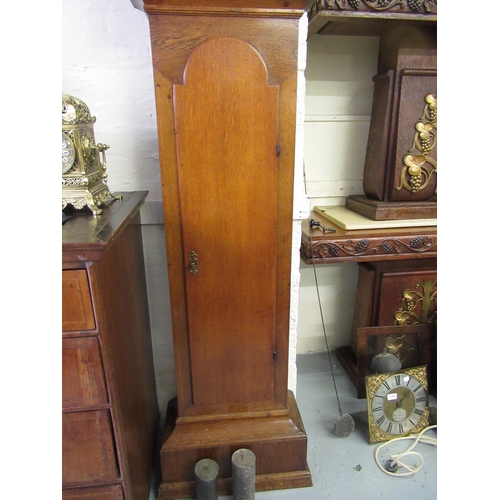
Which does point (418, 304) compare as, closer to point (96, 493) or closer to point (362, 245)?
point (362, 245)

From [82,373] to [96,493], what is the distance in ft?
1.32

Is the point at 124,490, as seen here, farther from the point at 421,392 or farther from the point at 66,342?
the point at 421,392

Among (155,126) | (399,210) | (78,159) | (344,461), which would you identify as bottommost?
(344,461)

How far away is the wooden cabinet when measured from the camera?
2.90ft

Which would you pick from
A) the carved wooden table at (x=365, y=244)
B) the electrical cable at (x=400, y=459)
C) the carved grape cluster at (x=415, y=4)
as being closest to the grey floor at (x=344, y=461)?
the electrical cable at (x=400, y=459)

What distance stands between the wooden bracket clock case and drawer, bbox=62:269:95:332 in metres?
0.32

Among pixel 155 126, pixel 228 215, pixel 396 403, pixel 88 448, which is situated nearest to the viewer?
pixel 88 448

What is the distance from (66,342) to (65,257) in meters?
0.22

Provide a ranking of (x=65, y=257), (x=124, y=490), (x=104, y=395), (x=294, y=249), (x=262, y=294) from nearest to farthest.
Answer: (x=65, y=257) < (x=104, y=395) < (x=124, y=490) < (x=262, y=294) < (x=294, y=249)

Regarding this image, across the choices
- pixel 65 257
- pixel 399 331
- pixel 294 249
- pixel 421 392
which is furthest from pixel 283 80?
pixel 421 392

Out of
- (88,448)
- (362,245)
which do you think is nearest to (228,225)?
(362,245)

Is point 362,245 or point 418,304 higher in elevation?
point 362,245

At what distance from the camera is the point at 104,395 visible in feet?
3.20

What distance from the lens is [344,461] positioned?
58.7 inches
